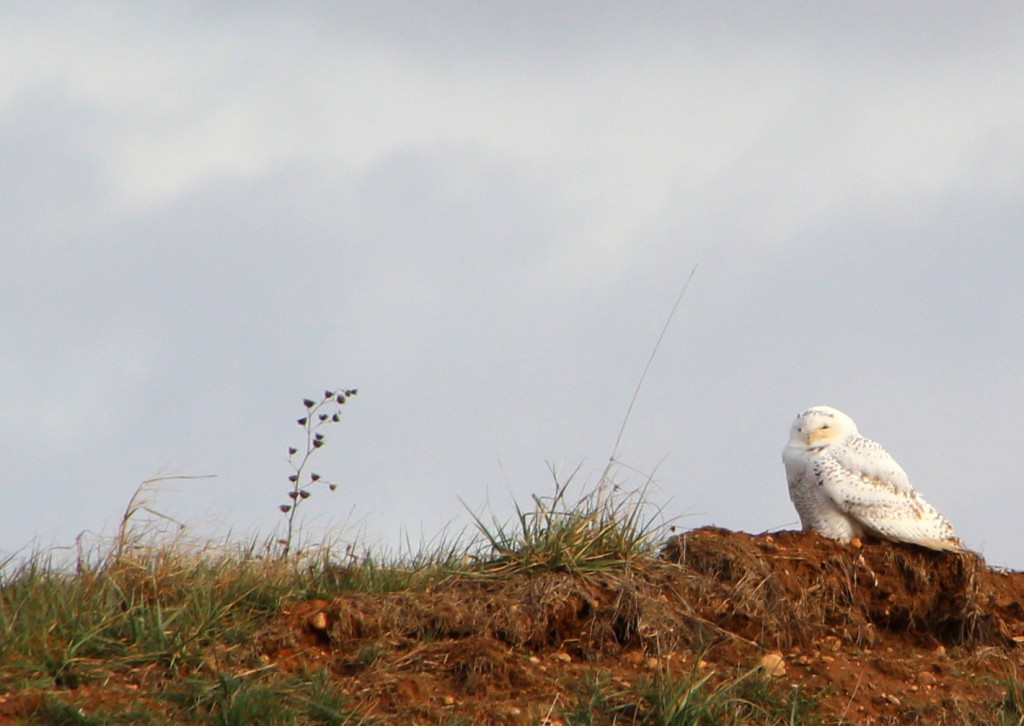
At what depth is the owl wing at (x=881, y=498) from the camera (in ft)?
24.6

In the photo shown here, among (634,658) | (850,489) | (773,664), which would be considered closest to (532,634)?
(634,658)

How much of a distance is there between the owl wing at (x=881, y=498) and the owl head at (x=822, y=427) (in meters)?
0.12

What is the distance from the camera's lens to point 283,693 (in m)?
5.63

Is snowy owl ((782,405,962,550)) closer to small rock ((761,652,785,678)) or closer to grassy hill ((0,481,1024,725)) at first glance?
grassy hill ((0,481,1024,725))

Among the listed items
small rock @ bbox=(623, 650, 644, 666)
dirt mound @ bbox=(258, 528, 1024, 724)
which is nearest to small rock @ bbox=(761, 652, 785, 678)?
dirt mound @ bbox=(258, 528, 1024, 724)

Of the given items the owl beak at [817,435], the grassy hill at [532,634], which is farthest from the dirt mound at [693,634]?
the owl beak at [817,435]

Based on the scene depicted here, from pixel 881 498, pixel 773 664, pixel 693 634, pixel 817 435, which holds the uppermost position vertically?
pixel 817 435

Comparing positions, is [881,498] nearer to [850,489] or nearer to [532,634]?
[850,489]

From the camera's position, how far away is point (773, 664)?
250 inches

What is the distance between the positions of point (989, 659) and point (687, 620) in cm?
165

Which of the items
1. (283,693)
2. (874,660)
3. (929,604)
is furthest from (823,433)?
(283,693)

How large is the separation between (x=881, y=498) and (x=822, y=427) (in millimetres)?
570

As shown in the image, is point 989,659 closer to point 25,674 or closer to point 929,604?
point 929,604

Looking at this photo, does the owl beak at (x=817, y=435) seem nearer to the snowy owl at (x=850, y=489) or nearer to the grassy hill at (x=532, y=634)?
the snowy owl at (x=850, y=489)
